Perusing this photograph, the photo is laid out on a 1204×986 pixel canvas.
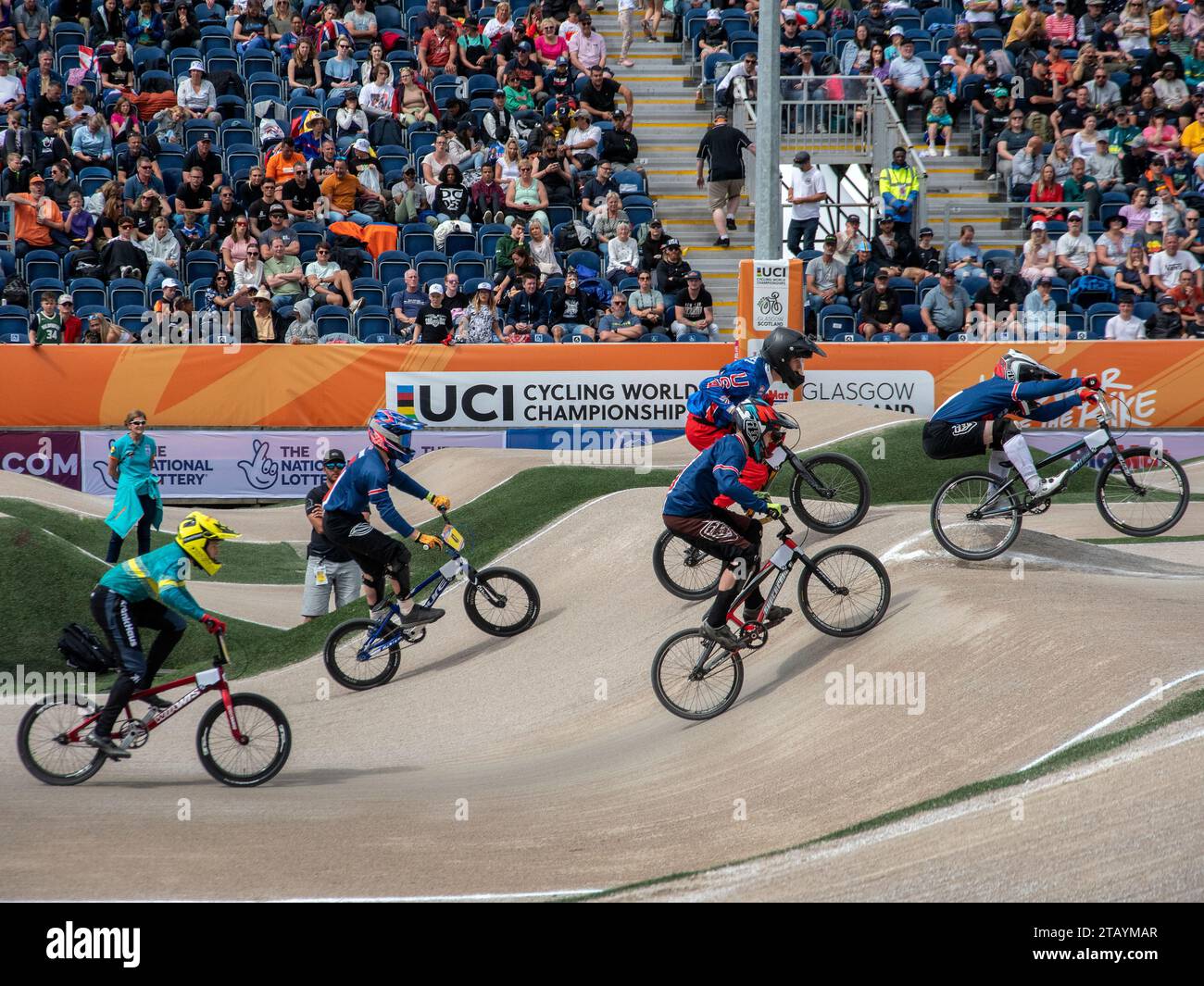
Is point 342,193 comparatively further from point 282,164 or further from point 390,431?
point 390,431

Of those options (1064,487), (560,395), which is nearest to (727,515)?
(1064,487)

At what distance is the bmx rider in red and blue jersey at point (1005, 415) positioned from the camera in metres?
12.1

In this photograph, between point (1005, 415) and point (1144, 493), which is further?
point (1144, 493)

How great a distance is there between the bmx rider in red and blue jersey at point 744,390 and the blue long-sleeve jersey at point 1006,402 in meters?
1.36

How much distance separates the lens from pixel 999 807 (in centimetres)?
808

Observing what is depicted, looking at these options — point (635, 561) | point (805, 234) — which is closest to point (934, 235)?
point (805, 234)

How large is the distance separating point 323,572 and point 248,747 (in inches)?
184

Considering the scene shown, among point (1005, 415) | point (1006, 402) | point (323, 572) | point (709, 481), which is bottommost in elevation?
point (323, 572)

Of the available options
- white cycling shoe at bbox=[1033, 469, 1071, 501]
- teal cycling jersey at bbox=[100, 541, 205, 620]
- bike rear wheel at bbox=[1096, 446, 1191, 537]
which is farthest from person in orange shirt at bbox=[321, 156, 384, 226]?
white cycling shoe at bbox=[1033, 469, 1071, 501]

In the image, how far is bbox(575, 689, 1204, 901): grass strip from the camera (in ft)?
27.4

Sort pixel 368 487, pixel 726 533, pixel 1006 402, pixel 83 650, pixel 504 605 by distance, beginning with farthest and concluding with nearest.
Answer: pixel 504 605
pixel 368 487
pixel 1006 402
pixel 726 533
pixel 83 650

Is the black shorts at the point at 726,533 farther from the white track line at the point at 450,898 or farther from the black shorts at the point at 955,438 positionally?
the white track line at the point at 450,898

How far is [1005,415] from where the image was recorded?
40.5 ft

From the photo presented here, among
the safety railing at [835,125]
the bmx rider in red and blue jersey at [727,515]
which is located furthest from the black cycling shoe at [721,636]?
the safety railing at [835,125]
